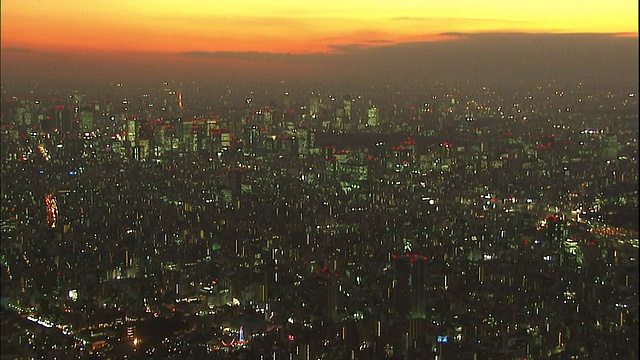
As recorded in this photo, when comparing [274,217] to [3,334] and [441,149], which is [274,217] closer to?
[441,149]

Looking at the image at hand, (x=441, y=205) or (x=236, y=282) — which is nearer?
(x=236, y=282)

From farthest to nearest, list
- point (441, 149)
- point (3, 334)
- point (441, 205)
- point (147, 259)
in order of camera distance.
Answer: point (441, 149) → point (441, 205) → point (147, 259) → point (3, 334)

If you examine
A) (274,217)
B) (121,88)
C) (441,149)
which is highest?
(121,88)

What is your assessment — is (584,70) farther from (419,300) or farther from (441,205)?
(419,300)

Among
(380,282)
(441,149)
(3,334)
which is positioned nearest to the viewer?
(3,334)

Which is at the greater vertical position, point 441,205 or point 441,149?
point 441,149

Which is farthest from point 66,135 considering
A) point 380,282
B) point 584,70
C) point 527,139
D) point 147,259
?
point 584,70
